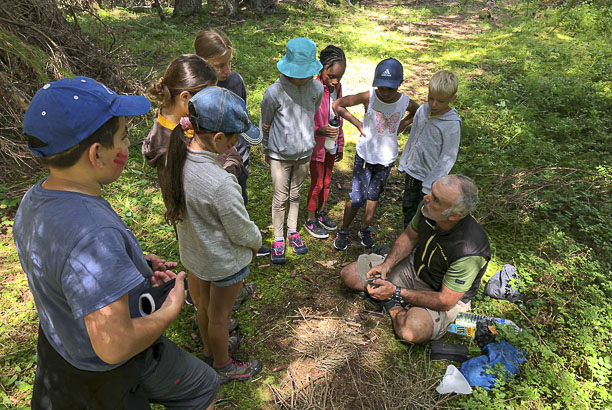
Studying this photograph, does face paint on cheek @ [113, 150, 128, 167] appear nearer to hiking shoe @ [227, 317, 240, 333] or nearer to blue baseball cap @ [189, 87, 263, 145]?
blue baseball cap @ [189, 87, 263, 145]

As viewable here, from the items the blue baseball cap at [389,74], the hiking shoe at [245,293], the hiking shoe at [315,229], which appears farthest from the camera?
the hiking shoe at [315,229]

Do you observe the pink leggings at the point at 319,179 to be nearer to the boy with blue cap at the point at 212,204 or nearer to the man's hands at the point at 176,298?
the boy with blue cap at the point at 212,204

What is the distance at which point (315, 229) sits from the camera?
14.7ft

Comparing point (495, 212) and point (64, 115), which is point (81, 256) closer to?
point (64, 115)

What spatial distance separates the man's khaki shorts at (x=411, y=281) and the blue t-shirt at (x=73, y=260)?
265 centimetres

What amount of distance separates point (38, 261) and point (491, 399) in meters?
3.14

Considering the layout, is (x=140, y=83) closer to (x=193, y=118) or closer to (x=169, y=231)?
(x=169, y=231)

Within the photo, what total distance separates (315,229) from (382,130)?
1.49m

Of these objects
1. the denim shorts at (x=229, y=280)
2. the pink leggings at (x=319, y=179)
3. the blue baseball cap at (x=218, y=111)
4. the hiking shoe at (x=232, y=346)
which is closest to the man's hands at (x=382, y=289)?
the hiking shoe at (x=232, y=346)

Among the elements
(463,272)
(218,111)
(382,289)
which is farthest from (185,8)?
(463,272)

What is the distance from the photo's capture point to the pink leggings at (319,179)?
164 inches

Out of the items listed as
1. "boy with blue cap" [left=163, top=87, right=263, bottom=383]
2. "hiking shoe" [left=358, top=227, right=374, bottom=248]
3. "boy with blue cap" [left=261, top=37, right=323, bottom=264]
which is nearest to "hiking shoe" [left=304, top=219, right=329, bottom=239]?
"hiking shoe" [left=358, top=227, right=374, bottom=248]

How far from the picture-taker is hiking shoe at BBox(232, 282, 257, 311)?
3.37 metres

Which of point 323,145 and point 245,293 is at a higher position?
point 323,145
